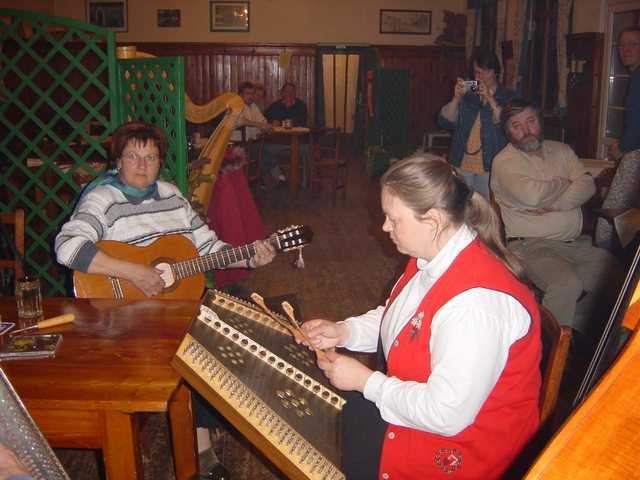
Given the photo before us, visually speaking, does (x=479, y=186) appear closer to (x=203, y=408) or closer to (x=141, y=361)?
(x=203, y=408)

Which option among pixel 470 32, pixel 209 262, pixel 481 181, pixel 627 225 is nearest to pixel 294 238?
pixel 209 262

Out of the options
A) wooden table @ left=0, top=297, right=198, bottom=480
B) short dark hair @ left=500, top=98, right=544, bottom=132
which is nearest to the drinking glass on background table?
wooden table @ left=0, top=297, right=198, bottom=480

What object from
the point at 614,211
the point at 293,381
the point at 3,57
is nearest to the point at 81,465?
the point at 293,381

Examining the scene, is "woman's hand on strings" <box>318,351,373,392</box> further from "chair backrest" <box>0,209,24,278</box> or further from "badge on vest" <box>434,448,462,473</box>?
"chair backrest" <box>0,209,24,278</box>

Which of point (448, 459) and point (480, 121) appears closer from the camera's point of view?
point (448, 459)

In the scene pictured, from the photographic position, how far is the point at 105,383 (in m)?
1.56

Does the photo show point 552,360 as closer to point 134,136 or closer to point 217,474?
point 217,474

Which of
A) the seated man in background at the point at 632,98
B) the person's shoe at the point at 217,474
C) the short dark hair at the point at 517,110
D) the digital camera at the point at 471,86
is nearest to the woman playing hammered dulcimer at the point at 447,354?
the person's shoe at the point at 217,474

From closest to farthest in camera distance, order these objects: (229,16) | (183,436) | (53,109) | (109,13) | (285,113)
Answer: (183,436), (53,109), (285,113), (109,13), (229,16)

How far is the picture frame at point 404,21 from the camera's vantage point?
1167 cm

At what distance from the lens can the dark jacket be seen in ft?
14.8

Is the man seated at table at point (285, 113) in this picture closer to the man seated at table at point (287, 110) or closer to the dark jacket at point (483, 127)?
the man seated at table at point (287, 110)

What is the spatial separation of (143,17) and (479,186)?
8.91 meters

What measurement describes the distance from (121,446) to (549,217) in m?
2.51
